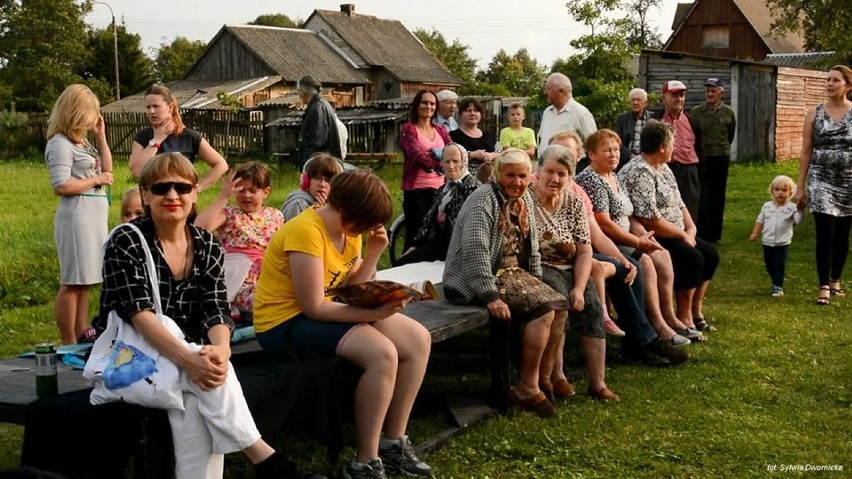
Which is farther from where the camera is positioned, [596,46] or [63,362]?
[596,46]

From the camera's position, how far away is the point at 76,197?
5980 millimetres

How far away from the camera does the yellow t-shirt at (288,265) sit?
4.20 m

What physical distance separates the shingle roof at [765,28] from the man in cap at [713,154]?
4479 centimetres

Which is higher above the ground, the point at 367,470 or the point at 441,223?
the point at 441,223

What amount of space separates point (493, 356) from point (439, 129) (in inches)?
149

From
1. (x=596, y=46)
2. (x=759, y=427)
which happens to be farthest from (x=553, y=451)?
(x=596, y=46)

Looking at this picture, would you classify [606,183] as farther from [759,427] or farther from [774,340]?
[759,427]

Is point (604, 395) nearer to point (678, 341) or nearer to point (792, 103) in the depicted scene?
point (678, 341)

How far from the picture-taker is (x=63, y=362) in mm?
4348

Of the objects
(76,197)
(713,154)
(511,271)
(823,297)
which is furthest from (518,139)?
(76,197)

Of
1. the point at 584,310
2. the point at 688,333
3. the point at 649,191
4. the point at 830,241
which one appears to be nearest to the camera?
the point at 584,310

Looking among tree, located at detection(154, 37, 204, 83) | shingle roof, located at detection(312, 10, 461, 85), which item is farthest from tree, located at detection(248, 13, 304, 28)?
shingle roof, located at detection(312, 10, 461, 85)

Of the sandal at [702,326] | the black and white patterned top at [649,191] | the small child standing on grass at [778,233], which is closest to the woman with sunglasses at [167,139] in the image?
the black and white patterned top at [649,191]

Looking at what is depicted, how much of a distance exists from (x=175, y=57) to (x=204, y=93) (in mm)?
26973
